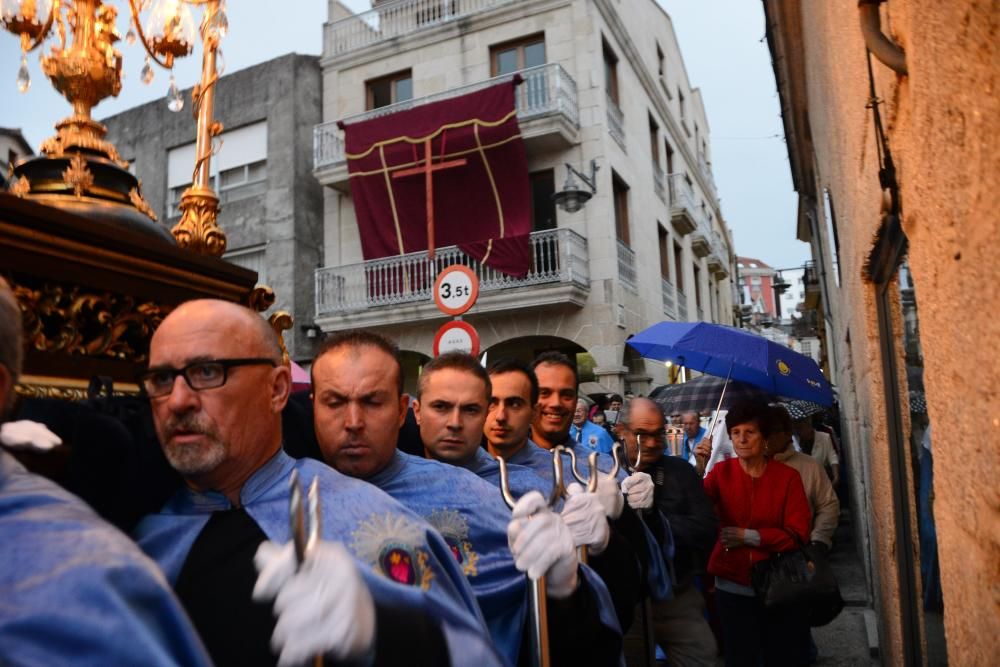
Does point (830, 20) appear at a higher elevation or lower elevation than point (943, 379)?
higher

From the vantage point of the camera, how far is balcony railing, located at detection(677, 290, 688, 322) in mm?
19344

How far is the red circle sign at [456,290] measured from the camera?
22.7 ft

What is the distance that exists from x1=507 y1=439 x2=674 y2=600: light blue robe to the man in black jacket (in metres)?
0.12

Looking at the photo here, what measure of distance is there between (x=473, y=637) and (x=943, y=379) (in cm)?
115

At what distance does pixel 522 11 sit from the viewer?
14.9m

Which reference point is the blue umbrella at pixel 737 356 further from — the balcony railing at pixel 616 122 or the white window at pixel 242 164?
the white window at pixel 242 164

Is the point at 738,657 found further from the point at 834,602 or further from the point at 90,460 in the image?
the point at 90,460

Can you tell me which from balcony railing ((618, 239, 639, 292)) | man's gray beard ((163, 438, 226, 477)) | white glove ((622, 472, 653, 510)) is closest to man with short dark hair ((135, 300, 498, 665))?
man's gray beard ((163, 438, 226, 477))

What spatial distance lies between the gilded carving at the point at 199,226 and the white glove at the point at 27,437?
119 cm

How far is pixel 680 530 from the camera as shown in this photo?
155 inches

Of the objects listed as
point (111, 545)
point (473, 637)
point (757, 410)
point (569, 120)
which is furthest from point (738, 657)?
point (569, 120)

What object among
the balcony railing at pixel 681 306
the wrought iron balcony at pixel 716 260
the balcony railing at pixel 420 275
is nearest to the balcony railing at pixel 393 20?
the balcony railing at pixel 420 275

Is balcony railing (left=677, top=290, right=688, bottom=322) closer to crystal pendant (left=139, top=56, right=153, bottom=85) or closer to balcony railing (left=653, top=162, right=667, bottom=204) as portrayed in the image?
balcony railing (left=653, top=162, right=667, bottom=204)

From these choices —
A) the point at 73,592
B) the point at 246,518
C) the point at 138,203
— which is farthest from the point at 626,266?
the point at 73,592
